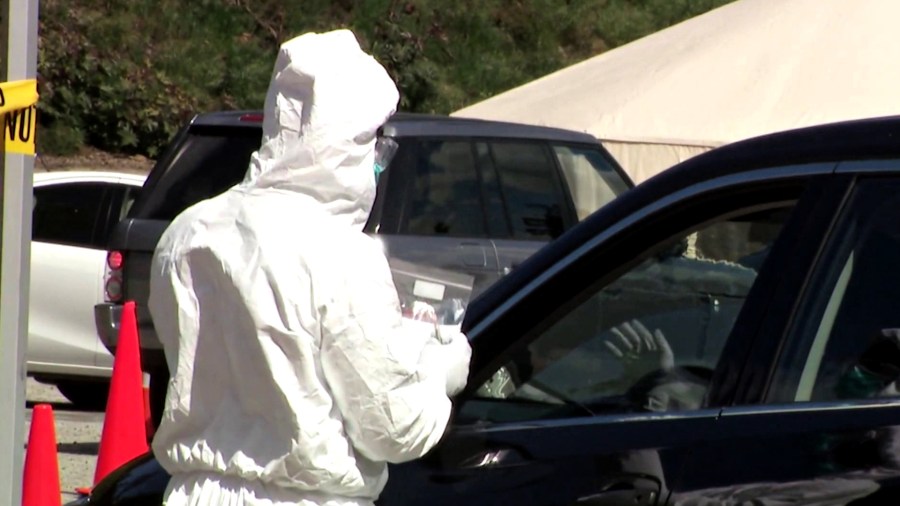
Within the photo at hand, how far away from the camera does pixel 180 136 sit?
8.21 meters

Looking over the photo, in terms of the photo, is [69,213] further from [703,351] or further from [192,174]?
[703,351]

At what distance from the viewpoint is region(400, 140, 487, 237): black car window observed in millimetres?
7914

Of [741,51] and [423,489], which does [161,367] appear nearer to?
[741,51]

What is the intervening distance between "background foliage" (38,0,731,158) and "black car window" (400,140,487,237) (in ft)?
29.7

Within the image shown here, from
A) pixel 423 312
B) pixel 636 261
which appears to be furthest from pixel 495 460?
pixel 636 261

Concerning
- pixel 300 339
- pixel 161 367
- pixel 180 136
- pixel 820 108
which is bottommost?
pixel 161 367

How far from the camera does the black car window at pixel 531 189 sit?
8547 millimetres

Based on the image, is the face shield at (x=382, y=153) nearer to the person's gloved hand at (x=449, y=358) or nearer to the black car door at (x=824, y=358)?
the person's gloved hand at (x=449, y=358)

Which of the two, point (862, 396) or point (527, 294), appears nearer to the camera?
point (862, 396)

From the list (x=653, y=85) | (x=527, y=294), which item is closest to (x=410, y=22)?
(x=653, y=85)

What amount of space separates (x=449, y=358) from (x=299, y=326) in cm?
32

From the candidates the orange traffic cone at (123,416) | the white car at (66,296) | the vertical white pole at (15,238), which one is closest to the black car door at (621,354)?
the vertical white pole at (15,238)

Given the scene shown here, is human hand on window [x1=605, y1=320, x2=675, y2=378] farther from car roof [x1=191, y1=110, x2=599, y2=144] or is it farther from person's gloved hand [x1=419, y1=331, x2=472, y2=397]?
car roof [x1=191, y1=110, x2=599, y2=144]

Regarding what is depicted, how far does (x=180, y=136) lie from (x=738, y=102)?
3.50m
